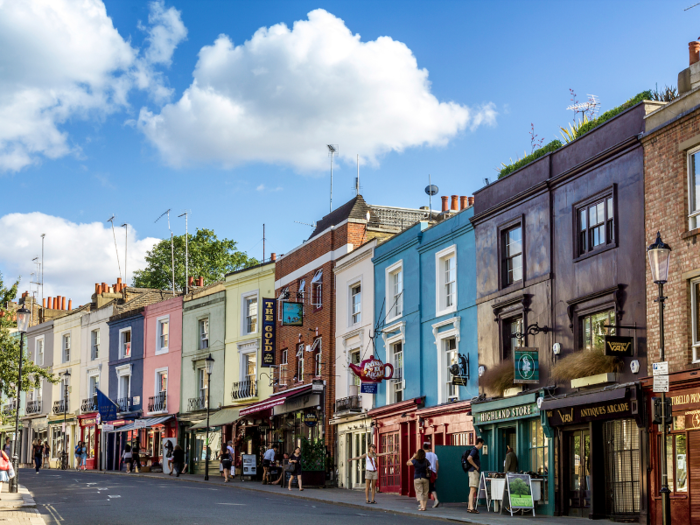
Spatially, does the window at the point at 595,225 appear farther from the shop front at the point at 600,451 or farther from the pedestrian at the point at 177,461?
the pedestrian at the point at 177,461

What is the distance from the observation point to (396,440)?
31094 mm

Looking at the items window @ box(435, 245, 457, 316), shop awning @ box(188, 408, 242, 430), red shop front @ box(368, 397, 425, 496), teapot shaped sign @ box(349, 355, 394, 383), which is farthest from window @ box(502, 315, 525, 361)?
shop awning @ box(188, 408, 242, 430)

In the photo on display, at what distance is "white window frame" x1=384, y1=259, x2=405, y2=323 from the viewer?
31.9 m

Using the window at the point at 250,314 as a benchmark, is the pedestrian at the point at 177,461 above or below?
below

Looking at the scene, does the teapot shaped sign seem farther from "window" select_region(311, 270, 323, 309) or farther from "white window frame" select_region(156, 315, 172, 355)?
"white window frame" select_region(156, 315, 172, 355)

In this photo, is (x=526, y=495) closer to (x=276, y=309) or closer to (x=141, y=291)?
(x=276, y=309)

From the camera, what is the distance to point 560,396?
21672 mm

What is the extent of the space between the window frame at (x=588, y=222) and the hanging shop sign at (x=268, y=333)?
815 inches

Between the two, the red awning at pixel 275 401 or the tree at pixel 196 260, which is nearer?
the red awning at pixel 275 401

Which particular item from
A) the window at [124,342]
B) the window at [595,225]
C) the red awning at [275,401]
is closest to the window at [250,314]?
the red awning at [275,401]

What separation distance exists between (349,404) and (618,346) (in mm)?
16807

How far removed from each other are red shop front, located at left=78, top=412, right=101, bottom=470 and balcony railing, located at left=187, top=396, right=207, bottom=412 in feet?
36.0

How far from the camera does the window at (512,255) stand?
24891 mm

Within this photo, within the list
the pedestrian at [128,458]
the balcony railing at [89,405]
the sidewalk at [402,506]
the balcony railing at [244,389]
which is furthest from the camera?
the balcony railing at [89,405]
